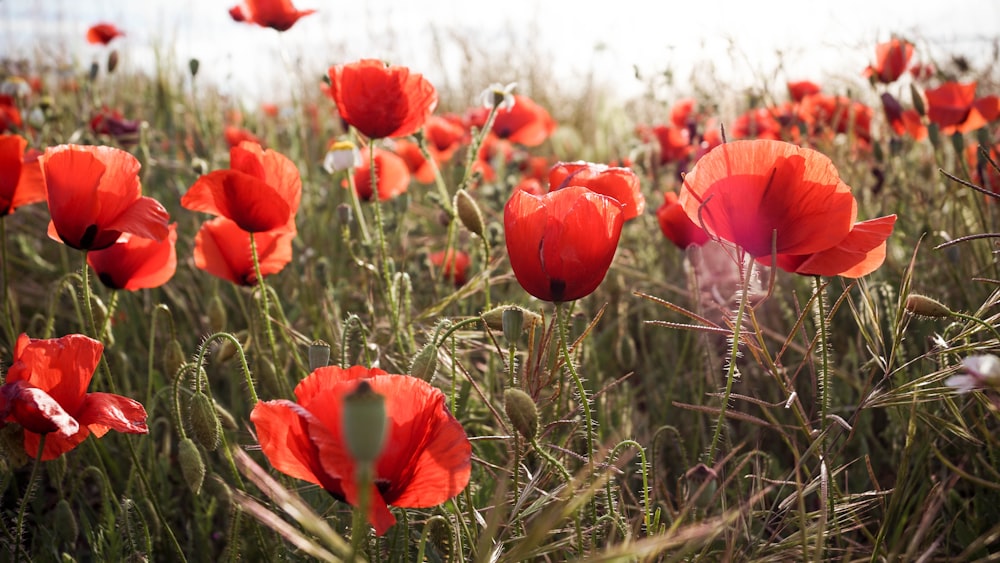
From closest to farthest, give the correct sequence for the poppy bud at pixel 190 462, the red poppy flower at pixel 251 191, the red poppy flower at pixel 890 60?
1. the poppy bud at pixel 190 462
2. the red poppy flower at pixel 251 191
3. the red poppy flower at pixel 890 60

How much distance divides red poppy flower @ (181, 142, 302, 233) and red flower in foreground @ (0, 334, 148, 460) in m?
0.29

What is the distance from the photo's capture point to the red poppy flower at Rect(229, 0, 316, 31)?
2055 mm

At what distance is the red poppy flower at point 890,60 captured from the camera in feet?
7.47

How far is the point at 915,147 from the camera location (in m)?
3.35

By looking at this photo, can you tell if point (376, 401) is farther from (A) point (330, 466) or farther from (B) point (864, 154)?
(B) point (864, 154)

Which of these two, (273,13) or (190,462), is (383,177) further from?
Answer: (190,462)

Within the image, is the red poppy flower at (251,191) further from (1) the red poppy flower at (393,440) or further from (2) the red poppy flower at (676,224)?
(2) the red poppy flower at (676,224)

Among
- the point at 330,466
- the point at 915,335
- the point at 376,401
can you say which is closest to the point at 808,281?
the point at 915,335

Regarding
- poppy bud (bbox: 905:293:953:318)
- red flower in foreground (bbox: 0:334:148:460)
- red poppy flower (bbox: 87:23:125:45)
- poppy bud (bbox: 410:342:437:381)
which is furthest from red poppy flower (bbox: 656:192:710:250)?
red poppy flower (bbox: 87:23:125:45)

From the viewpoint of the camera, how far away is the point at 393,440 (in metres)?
0.86

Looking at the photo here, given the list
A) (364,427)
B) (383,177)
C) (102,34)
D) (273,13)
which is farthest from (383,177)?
(364,427)

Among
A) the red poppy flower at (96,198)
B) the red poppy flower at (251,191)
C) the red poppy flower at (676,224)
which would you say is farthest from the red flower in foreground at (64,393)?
the red poppy flower at (676,224)

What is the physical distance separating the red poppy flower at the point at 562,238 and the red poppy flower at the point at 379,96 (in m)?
0.60

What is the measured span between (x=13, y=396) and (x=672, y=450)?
1340mm
